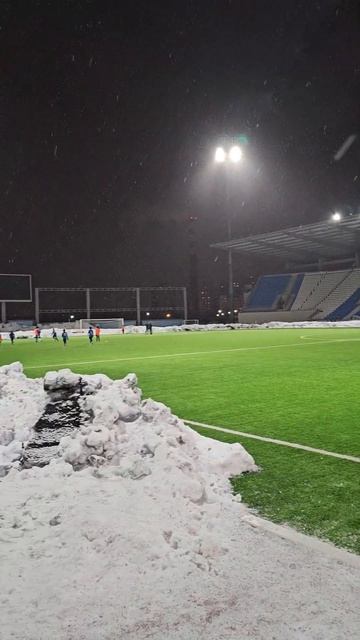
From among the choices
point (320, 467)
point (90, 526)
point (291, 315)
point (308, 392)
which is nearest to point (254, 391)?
point (308, 392)

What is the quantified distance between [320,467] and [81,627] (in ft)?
9.35

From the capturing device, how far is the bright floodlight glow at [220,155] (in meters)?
39.7

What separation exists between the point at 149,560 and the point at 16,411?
3.39 metres

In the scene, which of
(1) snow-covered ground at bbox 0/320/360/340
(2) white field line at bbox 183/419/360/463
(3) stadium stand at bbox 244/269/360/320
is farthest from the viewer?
(3) stadium stand at bbox 244/269/360/320

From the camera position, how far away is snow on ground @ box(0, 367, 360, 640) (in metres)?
2.18

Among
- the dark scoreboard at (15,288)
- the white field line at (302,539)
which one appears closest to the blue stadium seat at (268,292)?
the dark scoreboard at (15,288)

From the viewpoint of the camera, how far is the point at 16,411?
559cm

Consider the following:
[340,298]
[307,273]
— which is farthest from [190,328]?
Result: [307,273]

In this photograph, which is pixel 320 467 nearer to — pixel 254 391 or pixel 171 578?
pixel 171 578

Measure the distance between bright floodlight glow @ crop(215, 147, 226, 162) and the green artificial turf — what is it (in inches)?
1105

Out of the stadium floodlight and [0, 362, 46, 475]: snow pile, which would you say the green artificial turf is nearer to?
[0, 362, 46, 475]: snow pile

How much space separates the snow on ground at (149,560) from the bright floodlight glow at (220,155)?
38.6 m

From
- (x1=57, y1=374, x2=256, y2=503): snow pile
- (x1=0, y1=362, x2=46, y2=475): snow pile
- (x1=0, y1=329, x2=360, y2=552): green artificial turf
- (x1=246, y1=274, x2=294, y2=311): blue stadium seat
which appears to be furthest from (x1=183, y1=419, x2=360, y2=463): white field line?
(x1=246, y1=274, x2=294, y2=311): blue stadium seat

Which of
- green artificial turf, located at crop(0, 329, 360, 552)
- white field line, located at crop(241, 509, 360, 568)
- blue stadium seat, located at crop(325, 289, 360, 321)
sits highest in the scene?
blue stadium seat, located at crop(325, 289, 360, 321)
